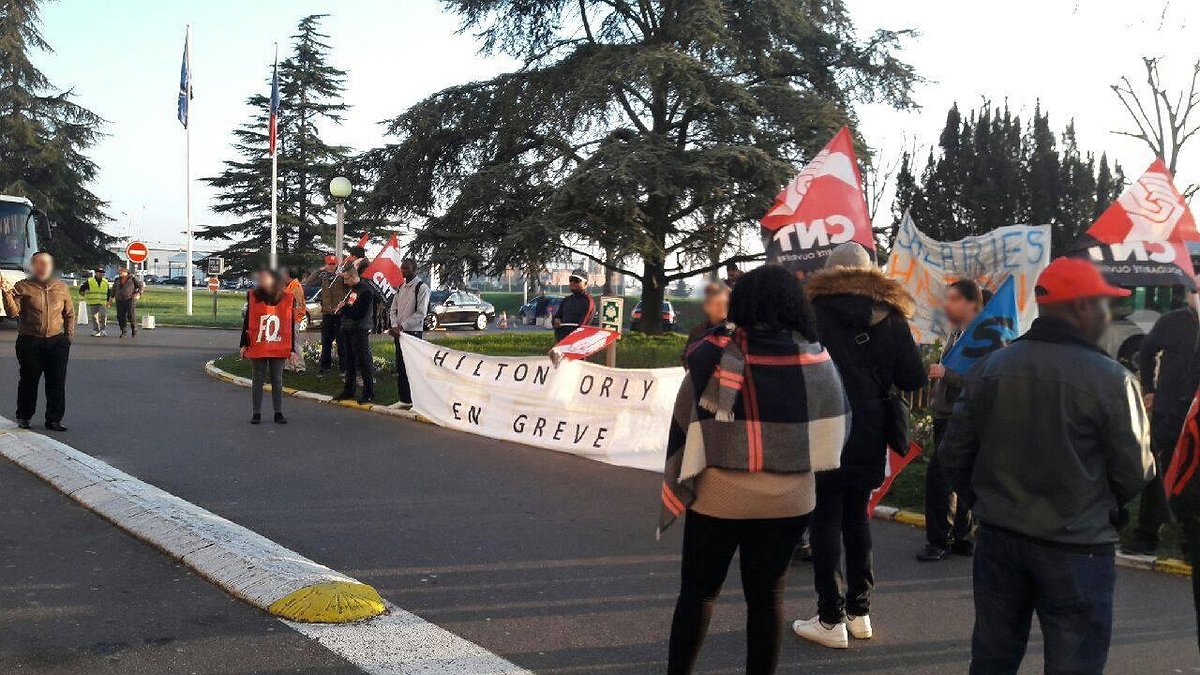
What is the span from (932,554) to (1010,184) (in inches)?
1632

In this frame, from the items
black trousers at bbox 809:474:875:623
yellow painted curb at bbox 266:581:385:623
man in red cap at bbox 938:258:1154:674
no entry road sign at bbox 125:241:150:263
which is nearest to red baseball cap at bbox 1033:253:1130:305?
man in red cap at bbox 938:258:1154:674

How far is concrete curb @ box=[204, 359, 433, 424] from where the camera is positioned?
1294 cm

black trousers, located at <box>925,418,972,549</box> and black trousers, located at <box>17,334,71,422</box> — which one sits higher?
black trousers, located at <box>17,334,71,422</box>

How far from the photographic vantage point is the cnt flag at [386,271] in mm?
15262

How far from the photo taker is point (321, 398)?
14.4 metres

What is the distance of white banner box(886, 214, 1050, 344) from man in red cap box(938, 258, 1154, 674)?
7.25 m

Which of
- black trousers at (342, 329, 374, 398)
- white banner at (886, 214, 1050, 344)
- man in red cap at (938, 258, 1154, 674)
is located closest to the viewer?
man in red cap at (938, 258, 1154, 674)

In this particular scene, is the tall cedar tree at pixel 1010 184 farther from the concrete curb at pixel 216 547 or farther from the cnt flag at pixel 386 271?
the concrete curb at pixel 216 547

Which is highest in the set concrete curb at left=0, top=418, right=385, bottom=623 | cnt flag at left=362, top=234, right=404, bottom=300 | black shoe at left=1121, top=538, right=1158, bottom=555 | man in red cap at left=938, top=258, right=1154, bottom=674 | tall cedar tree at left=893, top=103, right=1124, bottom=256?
tall cedar tree at left=893, top=103, right=1124, bottom=256

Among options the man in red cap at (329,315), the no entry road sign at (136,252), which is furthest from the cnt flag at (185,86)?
the man in red cap at (329,315)

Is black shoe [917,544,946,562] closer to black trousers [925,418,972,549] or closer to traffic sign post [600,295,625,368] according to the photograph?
black trousers [925,418,972,549]

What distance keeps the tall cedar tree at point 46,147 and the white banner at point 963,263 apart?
47142mm

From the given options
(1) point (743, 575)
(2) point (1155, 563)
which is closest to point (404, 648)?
(1) point (743, 575)

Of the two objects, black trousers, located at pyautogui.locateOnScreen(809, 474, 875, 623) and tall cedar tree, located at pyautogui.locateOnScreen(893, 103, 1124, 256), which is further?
tall cedar tree, located at pyautogui.locateOnScreen(893, 103, 1124, 256)
